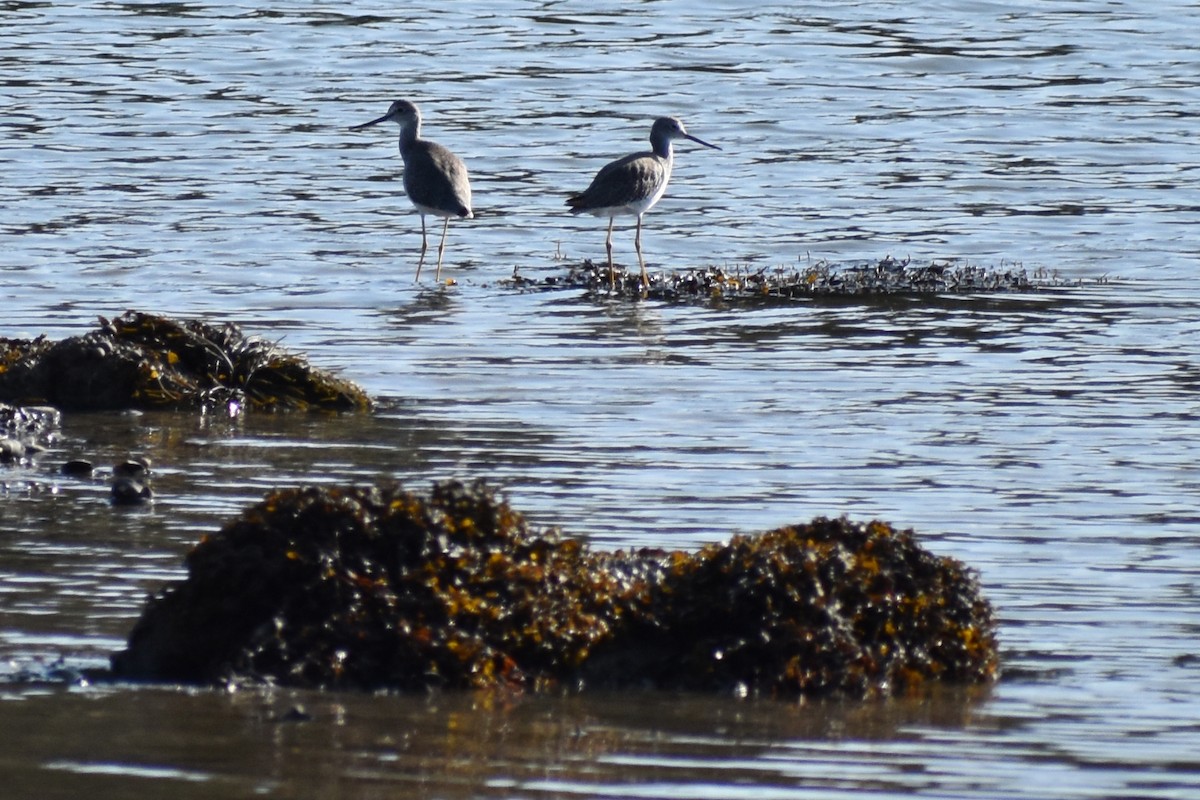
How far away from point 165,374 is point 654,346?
3.48 metres

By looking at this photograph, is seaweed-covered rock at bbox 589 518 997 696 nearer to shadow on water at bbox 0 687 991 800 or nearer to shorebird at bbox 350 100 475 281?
shadow on water at bbox 0 687 991 800

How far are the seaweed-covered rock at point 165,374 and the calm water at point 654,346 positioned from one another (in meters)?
0.37

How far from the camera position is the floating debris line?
1548 centimetres

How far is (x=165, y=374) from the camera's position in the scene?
35.1 feet

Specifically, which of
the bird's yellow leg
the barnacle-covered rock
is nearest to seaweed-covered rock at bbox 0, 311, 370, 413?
the barnacle-covered rock

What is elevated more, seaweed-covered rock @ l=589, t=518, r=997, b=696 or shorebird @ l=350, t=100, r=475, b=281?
shorebird @ l=350, t=100, r=475, b=281

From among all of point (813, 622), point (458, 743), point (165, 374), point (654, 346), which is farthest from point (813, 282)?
point (458, 743)

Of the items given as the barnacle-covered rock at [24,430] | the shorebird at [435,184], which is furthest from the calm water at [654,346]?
the shorebird at [435,184]

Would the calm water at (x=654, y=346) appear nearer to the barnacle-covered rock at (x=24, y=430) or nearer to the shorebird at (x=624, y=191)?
the barnacle-covered rock at (x=24, y=430)

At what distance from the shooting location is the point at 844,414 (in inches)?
411

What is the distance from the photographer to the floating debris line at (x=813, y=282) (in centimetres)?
1548

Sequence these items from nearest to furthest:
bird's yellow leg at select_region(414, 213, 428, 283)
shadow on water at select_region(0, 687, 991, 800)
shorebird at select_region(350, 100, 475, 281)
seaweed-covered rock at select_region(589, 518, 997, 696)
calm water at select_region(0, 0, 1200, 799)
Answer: shadow on water at select_region(0, 687, 991, 800), calm water at select_region(0, 0, 1200, 799), seaweed-covered rock at select_region(589, 518, 997, 696), bird's yellow leg at select_region(414, 213, 428, 283), shorebird at select_region(350, 100, 475, 281)

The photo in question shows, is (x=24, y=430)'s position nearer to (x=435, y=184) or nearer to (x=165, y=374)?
(x=165, y=374)

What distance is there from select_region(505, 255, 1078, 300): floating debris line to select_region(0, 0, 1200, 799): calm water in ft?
1.83
